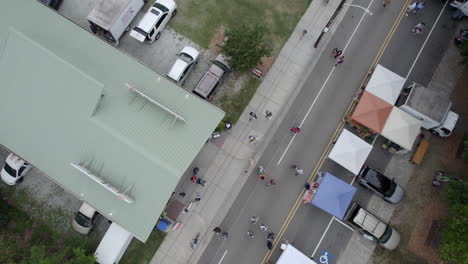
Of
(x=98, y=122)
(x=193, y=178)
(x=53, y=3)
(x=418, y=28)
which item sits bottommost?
(x=193, y=178)

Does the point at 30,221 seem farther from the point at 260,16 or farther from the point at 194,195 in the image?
the point at 260,16

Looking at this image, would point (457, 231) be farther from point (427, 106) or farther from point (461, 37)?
point (461, 37)

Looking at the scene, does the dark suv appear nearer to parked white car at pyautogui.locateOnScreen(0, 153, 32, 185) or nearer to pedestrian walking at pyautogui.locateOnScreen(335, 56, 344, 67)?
pedestrian walking at pyautogui.locateOnScreen(335, 56, 344, 67)

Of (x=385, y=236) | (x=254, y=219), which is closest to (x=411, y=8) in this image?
(x=385, y=236)

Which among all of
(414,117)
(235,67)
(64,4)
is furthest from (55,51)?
(414,117)

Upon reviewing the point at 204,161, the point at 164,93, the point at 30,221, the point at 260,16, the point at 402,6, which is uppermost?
the point at 402,6

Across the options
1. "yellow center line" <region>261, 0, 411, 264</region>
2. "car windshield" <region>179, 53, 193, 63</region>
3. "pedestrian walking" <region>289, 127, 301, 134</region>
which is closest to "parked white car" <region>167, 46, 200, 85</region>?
"car windshield" <region>179, 53, 193, 63</region>
